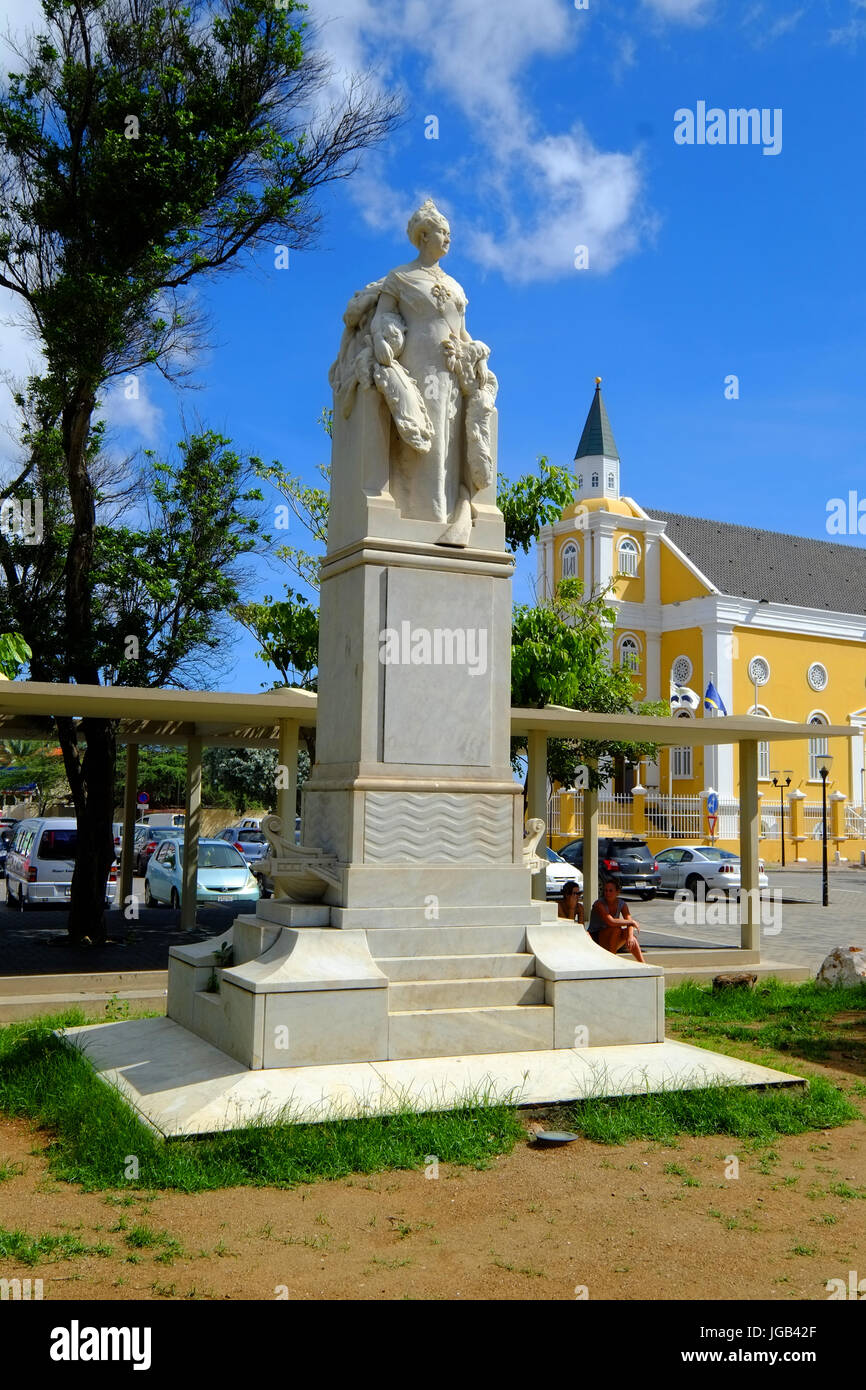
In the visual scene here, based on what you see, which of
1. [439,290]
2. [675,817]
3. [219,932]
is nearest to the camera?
[439,290]

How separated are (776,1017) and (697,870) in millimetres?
19857

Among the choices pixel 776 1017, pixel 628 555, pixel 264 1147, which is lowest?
pixel 776 1017

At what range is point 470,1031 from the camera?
685cm

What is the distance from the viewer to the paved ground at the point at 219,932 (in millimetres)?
14805

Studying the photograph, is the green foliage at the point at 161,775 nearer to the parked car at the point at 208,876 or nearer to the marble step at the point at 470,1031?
the parked car at the point at 208,876

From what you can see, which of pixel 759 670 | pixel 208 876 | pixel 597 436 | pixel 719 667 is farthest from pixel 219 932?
pixel 597 436

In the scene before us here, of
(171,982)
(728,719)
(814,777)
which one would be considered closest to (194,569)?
(728,719)

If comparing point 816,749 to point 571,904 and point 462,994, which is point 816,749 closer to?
point 571,904

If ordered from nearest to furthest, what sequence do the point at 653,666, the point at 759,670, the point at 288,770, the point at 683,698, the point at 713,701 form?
the point at 288,770 → the point at 683,698 → the point at 713,701 → the point at 759,670 → the point at 653,666

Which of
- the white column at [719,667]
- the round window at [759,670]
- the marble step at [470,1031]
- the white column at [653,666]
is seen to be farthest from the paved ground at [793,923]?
the white column at [653,666]

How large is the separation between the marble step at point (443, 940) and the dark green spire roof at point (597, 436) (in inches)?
2159

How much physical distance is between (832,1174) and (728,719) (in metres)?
10.4

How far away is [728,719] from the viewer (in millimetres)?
15664

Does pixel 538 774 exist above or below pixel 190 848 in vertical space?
above
